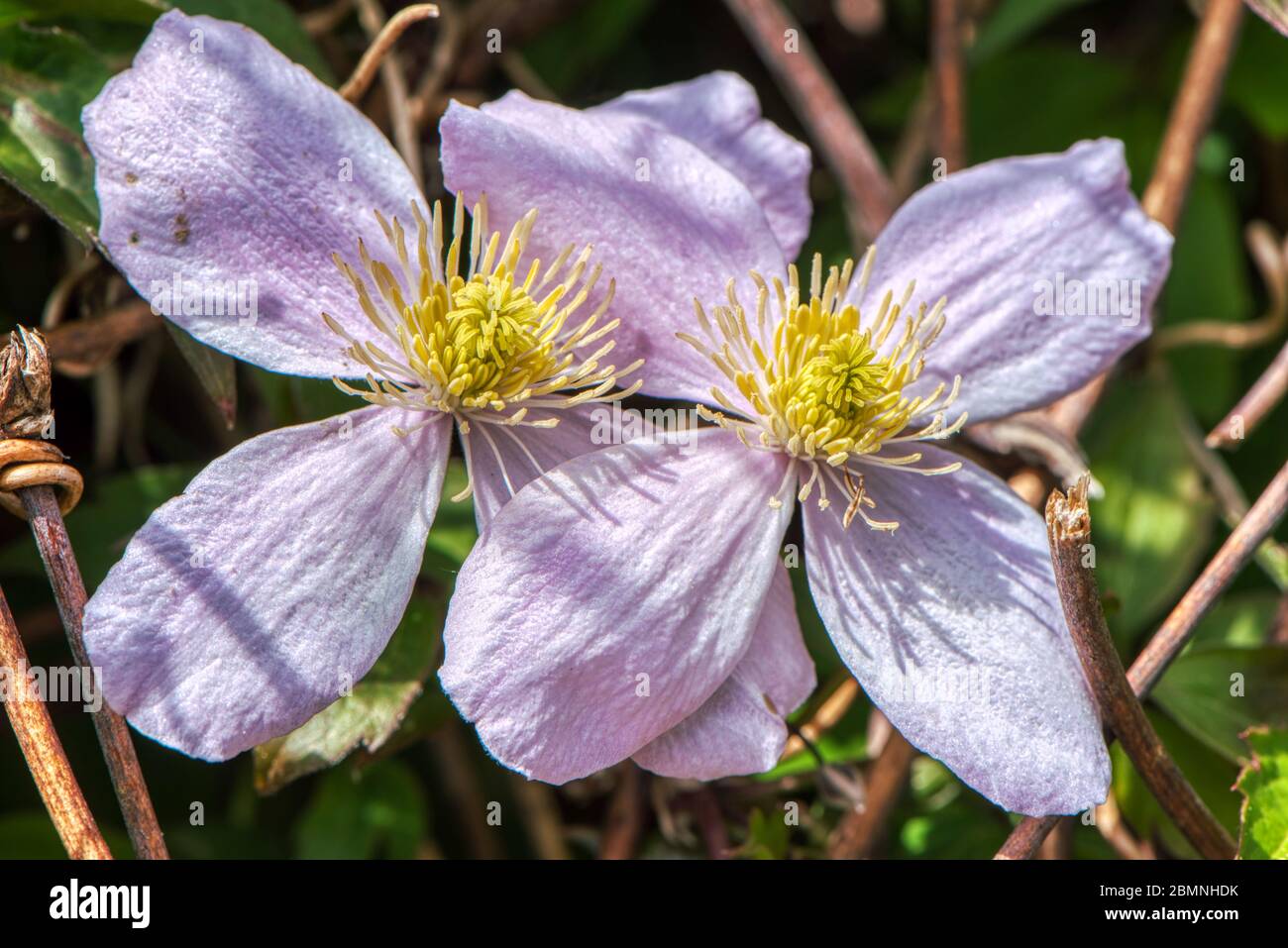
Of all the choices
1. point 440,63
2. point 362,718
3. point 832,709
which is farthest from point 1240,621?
point 440,63

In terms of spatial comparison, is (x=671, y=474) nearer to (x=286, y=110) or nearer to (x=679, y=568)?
(x=679, y=568)

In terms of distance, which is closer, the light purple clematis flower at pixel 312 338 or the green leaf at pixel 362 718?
the light purple clematis flower at pixel 312 338

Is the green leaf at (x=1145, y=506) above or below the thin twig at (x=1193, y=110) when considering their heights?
below

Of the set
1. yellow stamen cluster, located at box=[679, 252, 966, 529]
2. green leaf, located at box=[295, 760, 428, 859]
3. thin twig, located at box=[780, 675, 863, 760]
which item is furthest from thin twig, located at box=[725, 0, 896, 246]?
green leaf, located at box=[295, 760, 428, 859]

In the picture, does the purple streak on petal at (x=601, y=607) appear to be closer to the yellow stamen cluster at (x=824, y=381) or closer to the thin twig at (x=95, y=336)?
the yellow stamen cluster at (x=824, y=381)

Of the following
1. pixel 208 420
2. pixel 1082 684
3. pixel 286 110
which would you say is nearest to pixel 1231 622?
pixel 1082 684

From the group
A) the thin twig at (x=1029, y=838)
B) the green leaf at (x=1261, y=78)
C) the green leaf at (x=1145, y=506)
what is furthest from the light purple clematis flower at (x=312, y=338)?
the green leaf at (x=1261, y=78)

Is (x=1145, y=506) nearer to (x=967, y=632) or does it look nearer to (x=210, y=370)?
(x=967, y=632)
